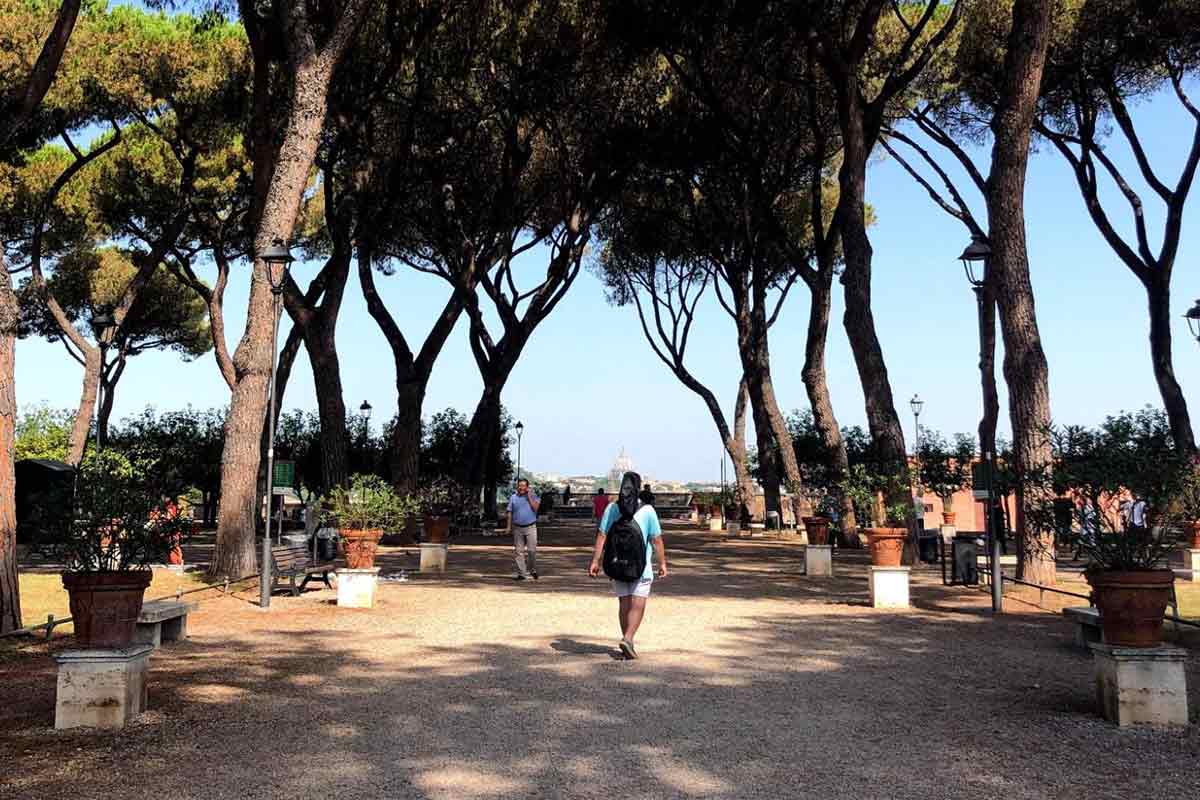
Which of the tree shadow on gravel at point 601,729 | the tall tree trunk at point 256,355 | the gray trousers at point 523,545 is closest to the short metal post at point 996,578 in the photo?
the tree shadow on gravel at point 601,729

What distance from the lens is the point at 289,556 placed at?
11.4m

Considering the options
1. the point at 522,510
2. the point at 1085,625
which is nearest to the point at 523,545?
the point at 522,510

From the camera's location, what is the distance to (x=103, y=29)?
749 inches

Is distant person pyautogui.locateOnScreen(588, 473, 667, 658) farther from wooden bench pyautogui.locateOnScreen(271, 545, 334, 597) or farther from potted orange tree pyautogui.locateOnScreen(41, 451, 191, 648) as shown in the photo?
wooden bench pyautogui.locateOnScreen(271, 545, 334, 597)

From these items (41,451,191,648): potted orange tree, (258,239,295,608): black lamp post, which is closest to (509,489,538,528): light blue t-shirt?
(258,239,295,608): black lamp post

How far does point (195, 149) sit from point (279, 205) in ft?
32.0

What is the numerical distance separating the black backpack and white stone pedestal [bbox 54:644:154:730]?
3113mm

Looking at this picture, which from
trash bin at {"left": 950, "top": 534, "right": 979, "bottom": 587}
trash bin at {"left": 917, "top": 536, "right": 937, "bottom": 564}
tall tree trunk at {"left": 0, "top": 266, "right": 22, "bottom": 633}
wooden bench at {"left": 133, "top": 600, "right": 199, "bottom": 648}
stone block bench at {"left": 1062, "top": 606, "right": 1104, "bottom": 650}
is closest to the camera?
wooden bench at {"left": 133, "top": 600, "right": 199, "bottom": 648}

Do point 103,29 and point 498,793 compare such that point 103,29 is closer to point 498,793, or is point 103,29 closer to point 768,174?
point 768,174

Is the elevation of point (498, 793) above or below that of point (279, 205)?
below

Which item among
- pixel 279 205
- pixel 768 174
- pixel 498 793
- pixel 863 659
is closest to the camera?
pixel 498 793

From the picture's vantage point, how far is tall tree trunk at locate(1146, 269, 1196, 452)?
60.2 feet

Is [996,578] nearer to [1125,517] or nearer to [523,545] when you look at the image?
[1125,517]

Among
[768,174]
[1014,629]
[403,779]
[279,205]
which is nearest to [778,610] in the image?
[1014,629]
